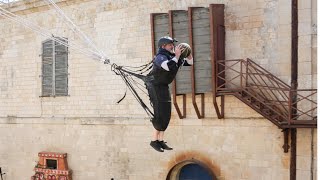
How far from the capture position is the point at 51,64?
578 inches

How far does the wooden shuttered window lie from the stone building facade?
235 mm

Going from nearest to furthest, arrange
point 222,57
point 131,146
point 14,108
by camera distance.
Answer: point 222,57 → point 131,146 → point 14,108

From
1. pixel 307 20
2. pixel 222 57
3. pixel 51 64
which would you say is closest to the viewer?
pixel 307 20

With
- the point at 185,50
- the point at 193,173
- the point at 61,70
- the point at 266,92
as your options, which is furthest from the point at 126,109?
the point at 185,50

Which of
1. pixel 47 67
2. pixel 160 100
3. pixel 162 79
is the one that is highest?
pixel 47 67

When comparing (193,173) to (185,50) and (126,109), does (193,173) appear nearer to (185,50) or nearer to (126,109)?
(126,109)

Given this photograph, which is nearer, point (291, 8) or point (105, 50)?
point (291, 8)

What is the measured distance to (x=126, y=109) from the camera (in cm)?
1316

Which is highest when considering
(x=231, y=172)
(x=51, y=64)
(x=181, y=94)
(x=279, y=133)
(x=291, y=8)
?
(x=291, y=8)

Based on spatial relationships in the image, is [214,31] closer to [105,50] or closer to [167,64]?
[105,50]

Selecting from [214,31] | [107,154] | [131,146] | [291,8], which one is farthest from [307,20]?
[107,154]

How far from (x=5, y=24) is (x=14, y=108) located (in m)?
2.83

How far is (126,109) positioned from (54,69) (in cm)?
301

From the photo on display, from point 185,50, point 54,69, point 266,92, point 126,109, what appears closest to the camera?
point 185,50
